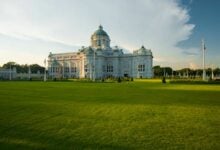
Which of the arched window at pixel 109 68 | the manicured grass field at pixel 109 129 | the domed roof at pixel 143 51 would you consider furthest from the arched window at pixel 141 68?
the manicured grass field at pixel 109 129

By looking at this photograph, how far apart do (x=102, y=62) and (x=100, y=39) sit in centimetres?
1055

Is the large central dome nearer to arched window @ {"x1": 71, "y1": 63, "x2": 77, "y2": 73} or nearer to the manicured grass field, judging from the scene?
arched window @ {"x1": 71, "y1": 63, "x2": 77, "y2": 73}

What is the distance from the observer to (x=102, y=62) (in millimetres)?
119688

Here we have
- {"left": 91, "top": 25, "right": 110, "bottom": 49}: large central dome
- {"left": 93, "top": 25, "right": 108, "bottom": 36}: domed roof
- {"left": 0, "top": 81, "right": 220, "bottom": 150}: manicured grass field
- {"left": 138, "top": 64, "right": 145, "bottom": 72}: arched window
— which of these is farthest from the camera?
{"left": 91, "top": 25, "right": 110, "bottom": 49}: large central dome

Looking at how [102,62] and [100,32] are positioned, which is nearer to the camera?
[102,62]

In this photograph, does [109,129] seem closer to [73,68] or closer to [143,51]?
[143,51]

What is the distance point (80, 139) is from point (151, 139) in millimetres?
1748

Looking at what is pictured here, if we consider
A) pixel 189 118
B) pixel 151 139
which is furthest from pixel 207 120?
pixel 151 139

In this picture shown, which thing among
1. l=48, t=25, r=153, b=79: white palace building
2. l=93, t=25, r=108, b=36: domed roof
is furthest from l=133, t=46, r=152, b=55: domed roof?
l=93, t=25, r=108, b=36: domed roof

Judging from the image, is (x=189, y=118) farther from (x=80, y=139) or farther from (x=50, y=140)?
(x=50, y=140)

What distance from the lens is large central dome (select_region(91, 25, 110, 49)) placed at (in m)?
120

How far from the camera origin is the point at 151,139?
21.4 feet

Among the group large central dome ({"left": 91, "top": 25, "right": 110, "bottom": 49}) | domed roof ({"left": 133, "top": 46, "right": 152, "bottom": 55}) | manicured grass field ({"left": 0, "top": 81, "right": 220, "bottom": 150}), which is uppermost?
large central dome ({"left": 91, "top": 25, "right": 110, "bottom": 49})

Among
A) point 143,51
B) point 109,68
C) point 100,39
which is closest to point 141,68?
point 143,51
